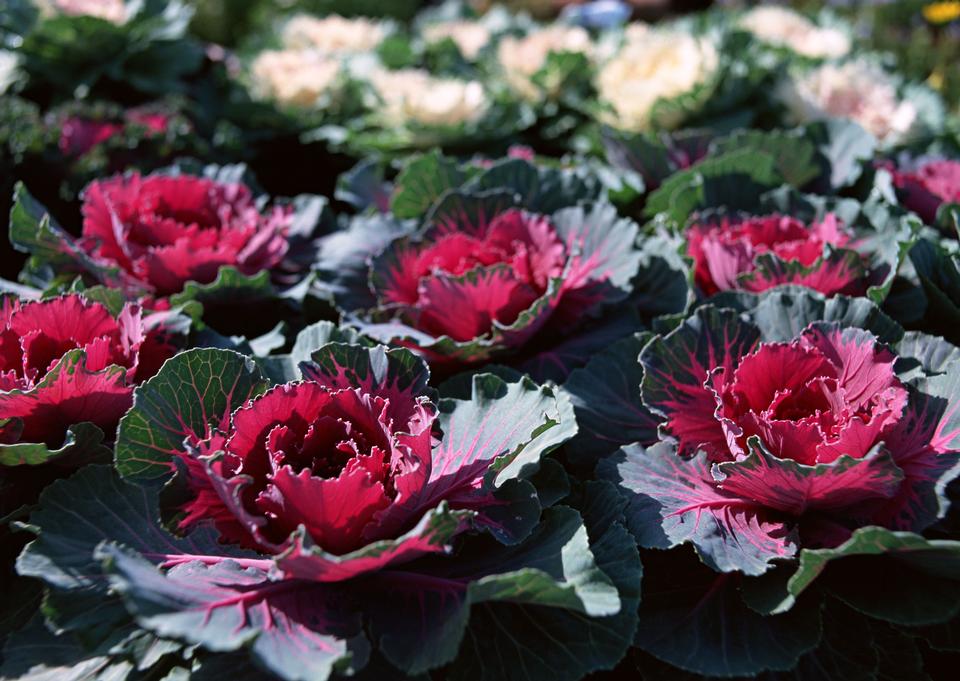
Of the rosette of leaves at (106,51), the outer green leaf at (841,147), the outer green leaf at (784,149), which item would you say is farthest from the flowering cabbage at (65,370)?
the rosette of leaves at (106,51)

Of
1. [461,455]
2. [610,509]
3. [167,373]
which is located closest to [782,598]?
[610,509]

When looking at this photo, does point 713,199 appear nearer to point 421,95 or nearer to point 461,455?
point 461,455

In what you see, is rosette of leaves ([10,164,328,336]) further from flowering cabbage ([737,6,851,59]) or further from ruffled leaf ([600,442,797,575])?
flowering cabbage ([737,6,851,59])

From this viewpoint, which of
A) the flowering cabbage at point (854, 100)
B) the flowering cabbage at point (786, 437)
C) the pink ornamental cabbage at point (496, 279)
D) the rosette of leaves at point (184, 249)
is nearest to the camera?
the flowering cabbage at point (786, 437)

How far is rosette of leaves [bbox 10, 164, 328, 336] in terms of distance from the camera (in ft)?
5.58

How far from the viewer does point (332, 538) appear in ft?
3.51

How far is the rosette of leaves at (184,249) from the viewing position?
1.70m

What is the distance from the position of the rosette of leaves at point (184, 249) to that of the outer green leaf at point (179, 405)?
45 centimetres

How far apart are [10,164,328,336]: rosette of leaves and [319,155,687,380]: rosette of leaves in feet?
0.45

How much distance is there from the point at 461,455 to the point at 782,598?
0.48 metres

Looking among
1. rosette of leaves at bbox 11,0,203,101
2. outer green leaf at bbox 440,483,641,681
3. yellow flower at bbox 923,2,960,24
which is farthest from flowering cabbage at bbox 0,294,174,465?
yellow flower at bbox 923,2,960,24

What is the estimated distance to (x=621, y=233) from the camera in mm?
1672

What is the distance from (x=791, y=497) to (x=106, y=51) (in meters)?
2.86

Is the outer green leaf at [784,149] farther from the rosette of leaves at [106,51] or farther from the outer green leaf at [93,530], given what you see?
the rosette of leaves at [106,51]
